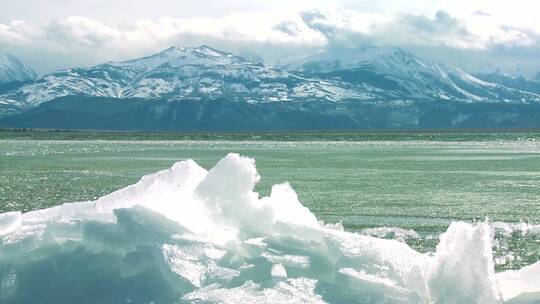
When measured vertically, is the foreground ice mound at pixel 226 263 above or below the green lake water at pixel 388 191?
above

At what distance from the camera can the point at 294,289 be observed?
12.7 metres

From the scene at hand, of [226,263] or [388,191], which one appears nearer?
[226,263]

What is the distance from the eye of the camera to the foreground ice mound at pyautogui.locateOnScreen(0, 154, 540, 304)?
1271 centimetres

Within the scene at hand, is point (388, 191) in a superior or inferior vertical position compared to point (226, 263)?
inferior

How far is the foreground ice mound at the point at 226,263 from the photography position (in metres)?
12.7

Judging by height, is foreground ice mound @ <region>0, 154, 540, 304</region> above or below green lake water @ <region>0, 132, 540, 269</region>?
above

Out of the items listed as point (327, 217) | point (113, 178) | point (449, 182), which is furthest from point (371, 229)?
point (113, 178)

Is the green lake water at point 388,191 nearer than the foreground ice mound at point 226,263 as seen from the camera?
No

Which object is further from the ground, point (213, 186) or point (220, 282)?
point (213, 186)

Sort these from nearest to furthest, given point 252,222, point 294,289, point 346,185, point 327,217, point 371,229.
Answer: point 294,289
point 252,222
point 371,229
point 327,217
point 346,185

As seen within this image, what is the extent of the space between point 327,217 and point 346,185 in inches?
588

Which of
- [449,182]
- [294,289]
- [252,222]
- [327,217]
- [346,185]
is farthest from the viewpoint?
[449,182]

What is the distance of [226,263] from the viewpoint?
13.2m

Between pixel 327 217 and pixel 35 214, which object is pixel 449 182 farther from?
pixel 35 214
